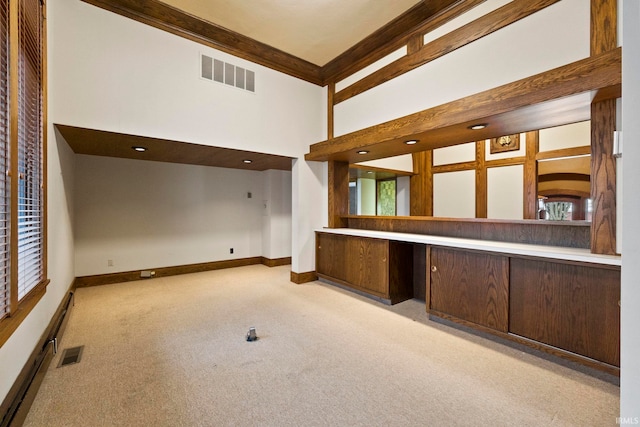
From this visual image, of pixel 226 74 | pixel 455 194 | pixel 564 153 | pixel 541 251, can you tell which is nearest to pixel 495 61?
pixel 541 251

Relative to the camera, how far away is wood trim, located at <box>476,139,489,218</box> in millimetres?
5926

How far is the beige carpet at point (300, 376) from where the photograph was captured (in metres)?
1.61

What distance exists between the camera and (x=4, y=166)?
57.2 inches

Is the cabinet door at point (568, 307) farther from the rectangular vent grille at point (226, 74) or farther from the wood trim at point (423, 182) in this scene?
the wood trim at point (423, 182)

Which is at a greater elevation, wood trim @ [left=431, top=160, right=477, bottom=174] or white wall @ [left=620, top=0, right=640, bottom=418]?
wood trim @ [left=431, top=160, right=477, bottom=174]

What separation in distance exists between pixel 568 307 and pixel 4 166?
3669 millimetres

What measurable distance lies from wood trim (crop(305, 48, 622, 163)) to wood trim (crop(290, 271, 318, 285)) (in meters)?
2.09

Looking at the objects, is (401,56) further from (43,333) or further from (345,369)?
(43,333)

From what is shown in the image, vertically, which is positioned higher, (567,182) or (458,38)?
(458,38)

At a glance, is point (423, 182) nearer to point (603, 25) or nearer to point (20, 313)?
point (603, 25)

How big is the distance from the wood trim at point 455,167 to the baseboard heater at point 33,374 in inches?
272

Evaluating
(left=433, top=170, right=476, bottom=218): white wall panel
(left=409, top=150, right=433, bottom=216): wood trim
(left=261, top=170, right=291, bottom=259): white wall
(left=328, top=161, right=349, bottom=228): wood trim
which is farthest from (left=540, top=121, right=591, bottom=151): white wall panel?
(left=261, top=170, right=291, bottom=259): white wall

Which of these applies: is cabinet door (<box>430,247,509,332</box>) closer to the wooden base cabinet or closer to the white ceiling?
the wooden base cabinet

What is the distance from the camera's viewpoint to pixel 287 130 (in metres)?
4.19
